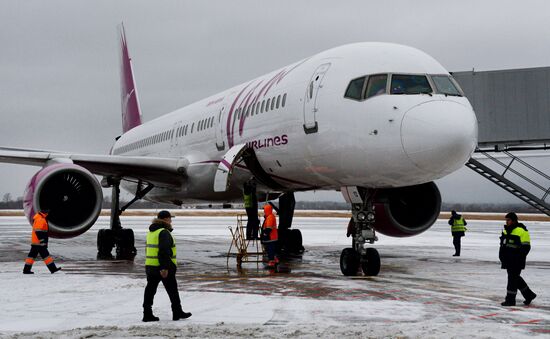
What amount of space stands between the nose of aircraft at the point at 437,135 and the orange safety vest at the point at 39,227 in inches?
292

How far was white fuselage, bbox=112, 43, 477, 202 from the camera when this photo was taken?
10219 millimetres

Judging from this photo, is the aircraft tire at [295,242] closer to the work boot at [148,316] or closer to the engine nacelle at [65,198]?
the engine nacelle at [65,198]

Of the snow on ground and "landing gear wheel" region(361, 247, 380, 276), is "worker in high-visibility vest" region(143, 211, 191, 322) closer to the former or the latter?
the snow on ground

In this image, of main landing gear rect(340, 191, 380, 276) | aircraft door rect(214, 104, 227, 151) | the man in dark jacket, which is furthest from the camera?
aircraft door rect(214, 104, 227, 151)

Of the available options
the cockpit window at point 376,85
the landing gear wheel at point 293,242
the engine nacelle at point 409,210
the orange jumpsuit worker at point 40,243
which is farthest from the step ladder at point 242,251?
the cockpit window at point 376,85

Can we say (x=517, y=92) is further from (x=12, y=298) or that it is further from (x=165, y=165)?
(x=12, y=298)

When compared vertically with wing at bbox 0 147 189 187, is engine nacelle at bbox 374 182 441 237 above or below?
below

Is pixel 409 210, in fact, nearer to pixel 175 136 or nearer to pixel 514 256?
pixel 514 256

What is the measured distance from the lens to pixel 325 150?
38.0ft

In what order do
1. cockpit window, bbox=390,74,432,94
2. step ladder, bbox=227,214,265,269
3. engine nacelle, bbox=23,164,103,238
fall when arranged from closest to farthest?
cockpit window, bbox=390,74,432,94 → engine nacelle, bbox=23,164,103,238 → step ladder, bbox=227,214,265,269

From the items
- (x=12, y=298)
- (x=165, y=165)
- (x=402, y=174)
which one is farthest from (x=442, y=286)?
(x=165, y=165)

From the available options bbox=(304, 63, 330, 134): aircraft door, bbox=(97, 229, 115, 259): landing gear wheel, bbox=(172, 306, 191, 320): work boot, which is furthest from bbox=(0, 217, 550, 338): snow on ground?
bbox=(97, 229, 115, 259): landing gear wheel

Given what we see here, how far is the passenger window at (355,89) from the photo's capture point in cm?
1117

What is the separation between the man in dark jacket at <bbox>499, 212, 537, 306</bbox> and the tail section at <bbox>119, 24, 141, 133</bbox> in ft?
66.3
